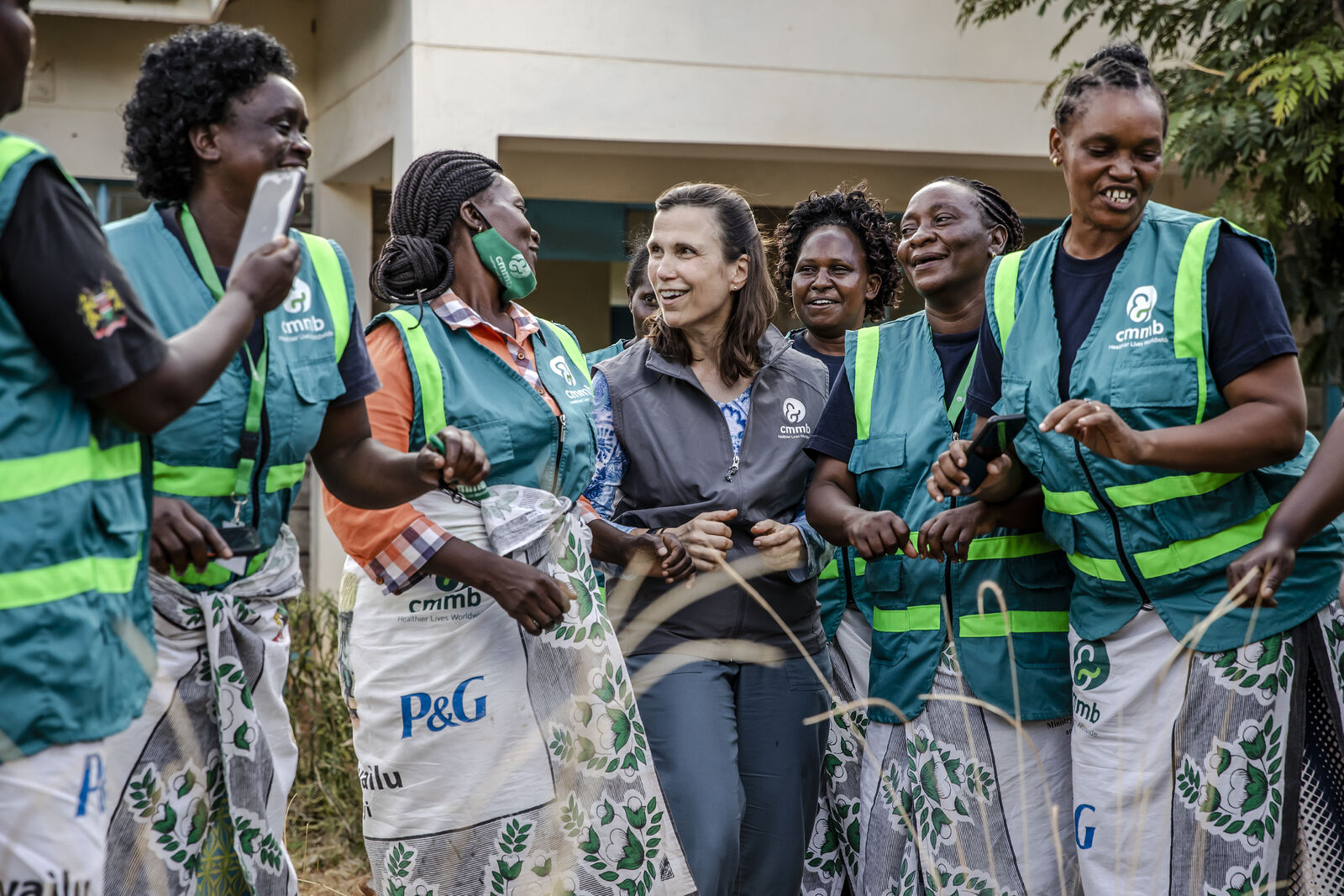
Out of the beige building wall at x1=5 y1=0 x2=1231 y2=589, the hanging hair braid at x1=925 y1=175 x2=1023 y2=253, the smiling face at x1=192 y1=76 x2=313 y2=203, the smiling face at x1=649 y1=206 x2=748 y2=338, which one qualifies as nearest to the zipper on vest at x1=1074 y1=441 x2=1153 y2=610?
the hanging hair braid at x1=925 y1=175 x2=1023 y2=253

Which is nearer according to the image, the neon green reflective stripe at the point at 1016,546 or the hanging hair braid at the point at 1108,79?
the hanging hair braid at the point at 1108,79

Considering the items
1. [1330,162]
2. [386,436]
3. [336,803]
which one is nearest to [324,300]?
[386,436]

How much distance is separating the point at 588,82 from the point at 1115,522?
565cm

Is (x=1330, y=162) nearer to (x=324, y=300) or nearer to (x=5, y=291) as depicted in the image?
(x=324, y=300)

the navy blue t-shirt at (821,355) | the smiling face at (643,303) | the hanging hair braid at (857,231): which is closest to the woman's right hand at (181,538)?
the navy blue t-shirt at (821,355)

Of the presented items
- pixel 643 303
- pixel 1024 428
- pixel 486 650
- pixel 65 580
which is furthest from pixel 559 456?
pixel 643 303

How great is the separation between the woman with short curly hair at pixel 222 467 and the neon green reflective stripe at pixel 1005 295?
1286mm

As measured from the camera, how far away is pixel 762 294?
4.09 m

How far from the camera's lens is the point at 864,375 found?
3.67m

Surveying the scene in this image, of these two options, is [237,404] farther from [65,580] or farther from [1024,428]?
[1024,428]

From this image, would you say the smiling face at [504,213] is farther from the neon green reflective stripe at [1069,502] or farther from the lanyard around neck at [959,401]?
the neon green reflective stripe at [1069,502]

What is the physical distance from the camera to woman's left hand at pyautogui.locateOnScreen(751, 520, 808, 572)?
3.65 m

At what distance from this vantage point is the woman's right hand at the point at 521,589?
3072 millimetres

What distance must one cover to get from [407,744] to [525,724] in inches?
10.6
